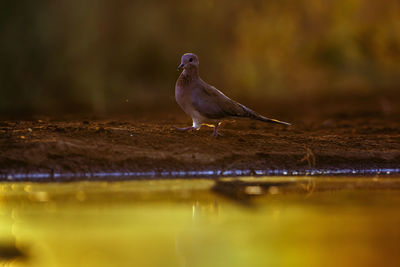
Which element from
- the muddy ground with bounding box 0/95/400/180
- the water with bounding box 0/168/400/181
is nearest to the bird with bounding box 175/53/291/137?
the muddy ground with bounding box 0/95/400/180

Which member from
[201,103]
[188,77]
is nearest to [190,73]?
[188,77]

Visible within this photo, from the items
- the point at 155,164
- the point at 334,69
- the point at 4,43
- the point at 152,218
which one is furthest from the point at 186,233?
the point at 334,69

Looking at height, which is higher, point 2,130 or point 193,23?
point 193,23

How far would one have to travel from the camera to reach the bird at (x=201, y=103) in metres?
7.53

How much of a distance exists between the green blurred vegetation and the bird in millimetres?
4964

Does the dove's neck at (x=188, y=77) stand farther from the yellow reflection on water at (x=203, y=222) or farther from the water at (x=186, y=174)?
the yellow reflection on water at (x=203, y=222)

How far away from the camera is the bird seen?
7527 millimetres

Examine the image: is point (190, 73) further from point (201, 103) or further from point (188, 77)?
point (201, 103)

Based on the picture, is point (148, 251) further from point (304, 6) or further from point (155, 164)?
point (304, 6)

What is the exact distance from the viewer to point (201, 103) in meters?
7.51

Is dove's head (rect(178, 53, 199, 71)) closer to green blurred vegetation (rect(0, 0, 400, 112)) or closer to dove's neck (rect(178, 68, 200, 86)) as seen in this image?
dove's neck (rect(178, 68, 200, 86))

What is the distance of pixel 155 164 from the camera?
21.9 ft

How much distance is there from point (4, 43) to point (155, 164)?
25.2ft

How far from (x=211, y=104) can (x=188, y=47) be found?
265 inches
